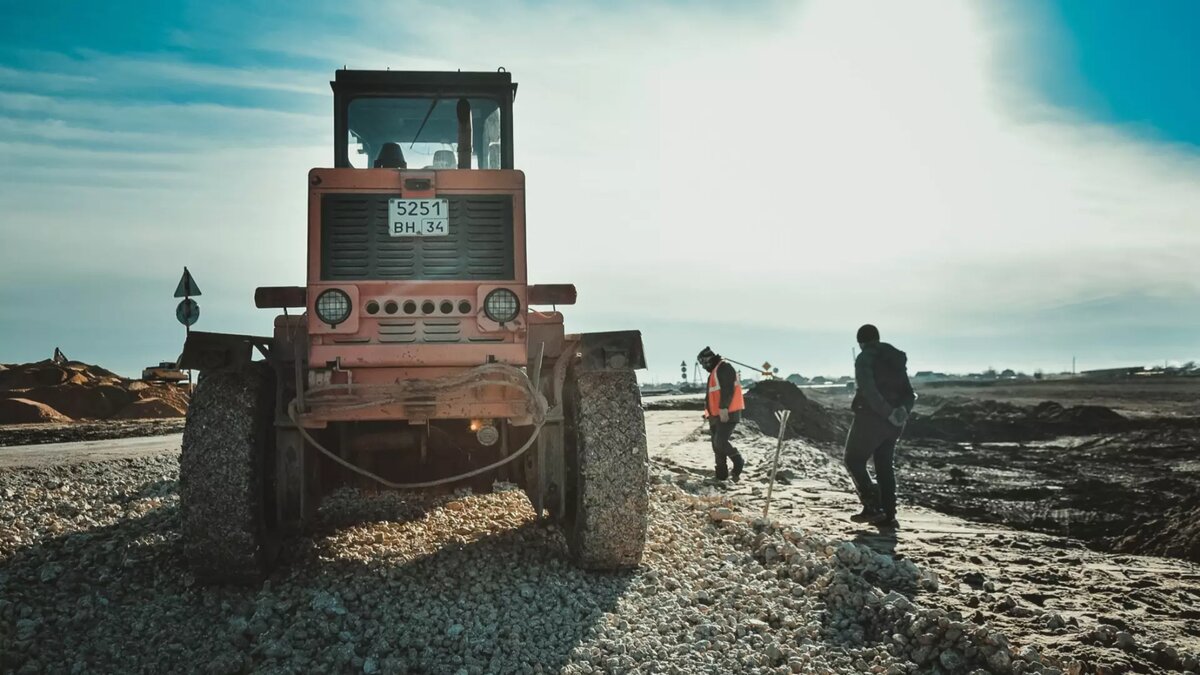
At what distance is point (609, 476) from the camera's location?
6.21m

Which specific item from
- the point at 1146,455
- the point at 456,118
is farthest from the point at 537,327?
the point at 1146,455

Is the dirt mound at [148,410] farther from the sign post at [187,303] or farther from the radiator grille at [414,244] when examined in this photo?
the radiator grille at [414,244]

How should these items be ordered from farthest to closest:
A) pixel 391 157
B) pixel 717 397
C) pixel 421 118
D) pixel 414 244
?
pixel 717 397 < pixel 421 118 < pixel 391 157 < pixel 414 244

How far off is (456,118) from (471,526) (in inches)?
130

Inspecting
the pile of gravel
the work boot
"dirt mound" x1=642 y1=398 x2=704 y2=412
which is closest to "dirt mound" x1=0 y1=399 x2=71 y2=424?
"dirt mound" x1=642 y1=398 x2=704 y2=412

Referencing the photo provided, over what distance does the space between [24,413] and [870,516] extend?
22498 mm

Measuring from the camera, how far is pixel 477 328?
20.7ft

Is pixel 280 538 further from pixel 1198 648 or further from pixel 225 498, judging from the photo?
pixel 1198 648

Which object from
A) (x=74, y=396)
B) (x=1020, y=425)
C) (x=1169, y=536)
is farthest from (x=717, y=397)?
(x=74, y=396)

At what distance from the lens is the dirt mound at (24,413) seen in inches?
929

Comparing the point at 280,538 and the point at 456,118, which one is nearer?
the point at 280,538

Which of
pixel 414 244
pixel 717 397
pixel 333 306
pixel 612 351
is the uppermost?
pixel 414 244

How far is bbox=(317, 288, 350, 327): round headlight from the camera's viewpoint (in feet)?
20.1

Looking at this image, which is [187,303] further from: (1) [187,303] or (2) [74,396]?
(2) [74,396]
